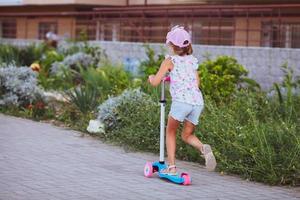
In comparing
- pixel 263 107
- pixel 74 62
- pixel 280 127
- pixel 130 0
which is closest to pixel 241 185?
pixel 280 127

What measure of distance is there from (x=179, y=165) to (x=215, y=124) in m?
0.79

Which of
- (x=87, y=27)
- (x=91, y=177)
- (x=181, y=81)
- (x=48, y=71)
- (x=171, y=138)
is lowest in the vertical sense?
(x=91, y=177)

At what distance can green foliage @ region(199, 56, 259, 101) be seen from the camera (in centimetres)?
1471

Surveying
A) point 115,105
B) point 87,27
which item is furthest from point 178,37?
point 87,27

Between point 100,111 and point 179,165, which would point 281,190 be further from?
point 100,111

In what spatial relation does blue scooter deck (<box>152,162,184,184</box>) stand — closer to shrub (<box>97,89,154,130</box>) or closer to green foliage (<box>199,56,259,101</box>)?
shrub (<box>97,89,154,130</box>)

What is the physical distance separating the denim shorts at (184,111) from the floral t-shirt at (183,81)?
0.05 m

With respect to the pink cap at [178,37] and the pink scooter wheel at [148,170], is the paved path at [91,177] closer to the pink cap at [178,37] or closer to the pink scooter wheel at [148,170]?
the pink scooter wheel at [148,170]

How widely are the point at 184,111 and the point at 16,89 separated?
7.12m

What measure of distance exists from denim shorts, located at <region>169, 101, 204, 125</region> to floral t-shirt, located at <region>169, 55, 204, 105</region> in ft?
0.16

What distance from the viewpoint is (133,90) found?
42.6 ft

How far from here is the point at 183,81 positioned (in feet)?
29.7

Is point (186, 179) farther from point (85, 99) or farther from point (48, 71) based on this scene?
point (48, 71)

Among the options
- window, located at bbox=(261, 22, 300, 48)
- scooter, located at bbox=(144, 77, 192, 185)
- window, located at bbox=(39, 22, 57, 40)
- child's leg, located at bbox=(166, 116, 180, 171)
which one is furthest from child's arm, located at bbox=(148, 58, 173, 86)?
window, located at bbox=(39, 22, 57, 40)
